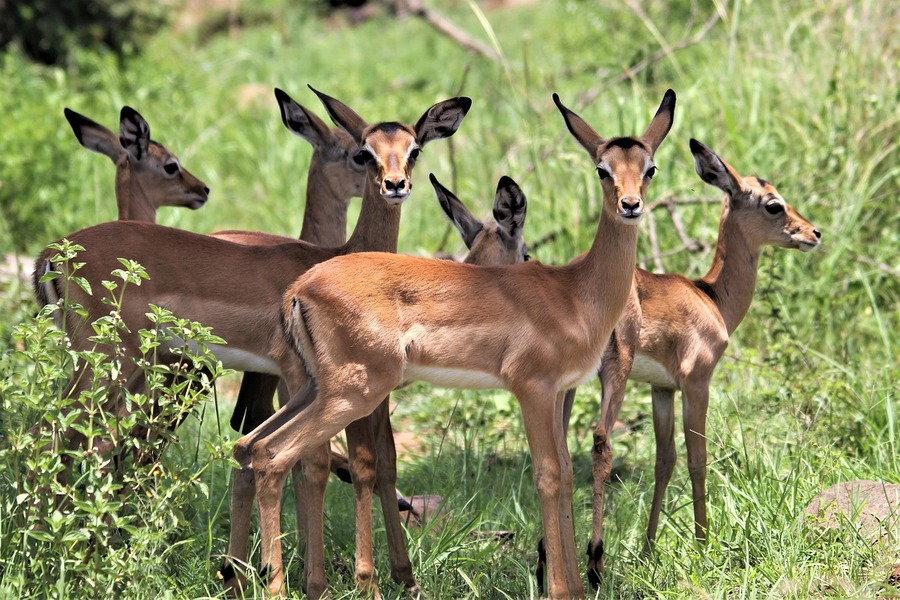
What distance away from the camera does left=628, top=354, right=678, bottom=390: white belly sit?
512 cm

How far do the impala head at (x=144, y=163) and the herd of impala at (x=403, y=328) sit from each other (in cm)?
88

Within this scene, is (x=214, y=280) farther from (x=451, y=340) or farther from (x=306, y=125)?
(x=306, y=125)

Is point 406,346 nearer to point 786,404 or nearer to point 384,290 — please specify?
point 384,290

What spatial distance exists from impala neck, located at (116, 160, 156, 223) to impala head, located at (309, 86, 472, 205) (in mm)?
1358

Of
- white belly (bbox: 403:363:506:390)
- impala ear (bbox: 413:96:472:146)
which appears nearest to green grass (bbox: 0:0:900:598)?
white belly (bbox: 403:363:506:390)

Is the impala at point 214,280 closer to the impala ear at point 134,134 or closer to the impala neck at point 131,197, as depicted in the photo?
the impala neck at point 131,197

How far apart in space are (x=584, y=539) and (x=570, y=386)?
35.5 inches

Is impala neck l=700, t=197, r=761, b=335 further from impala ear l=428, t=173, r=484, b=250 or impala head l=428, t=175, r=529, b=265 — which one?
impala ear l=428, t=173, r=484, b=250

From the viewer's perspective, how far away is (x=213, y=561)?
4.42 metres

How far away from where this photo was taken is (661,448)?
17.0 feet

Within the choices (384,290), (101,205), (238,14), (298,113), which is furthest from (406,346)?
(238,14)

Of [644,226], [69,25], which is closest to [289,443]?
[644,226]

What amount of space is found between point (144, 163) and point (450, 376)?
257 cm

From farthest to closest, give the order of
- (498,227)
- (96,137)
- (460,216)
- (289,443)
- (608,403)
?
(96,137), (460,216), (498,227), (608,403), (289,443)
